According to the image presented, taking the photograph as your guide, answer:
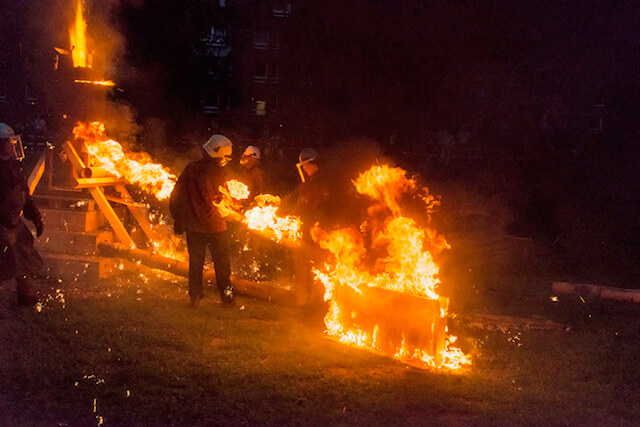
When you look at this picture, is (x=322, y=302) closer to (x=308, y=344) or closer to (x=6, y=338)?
(x=308, y=344)

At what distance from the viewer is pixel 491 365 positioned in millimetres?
6516

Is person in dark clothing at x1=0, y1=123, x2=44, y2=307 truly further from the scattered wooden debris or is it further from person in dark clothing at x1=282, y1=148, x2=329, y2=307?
the scattered wooden debris

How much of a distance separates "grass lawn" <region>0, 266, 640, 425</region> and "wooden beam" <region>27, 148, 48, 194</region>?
67.2 inches

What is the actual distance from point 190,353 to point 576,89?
30632mm

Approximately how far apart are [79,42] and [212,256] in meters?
4.07

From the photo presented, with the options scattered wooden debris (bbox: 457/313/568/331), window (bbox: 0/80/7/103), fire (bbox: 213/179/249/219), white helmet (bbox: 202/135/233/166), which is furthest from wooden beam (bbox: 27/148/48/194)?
window (bbox: 0/80/7/103)

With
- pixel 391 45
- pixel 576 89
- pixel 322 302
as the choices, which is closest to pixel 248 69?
pixel 391 45

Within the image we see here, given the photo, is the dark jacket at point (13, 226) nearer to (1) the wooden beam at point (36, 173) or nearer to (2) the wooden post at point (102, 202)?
(1) the wooden beam at point (36, 173)

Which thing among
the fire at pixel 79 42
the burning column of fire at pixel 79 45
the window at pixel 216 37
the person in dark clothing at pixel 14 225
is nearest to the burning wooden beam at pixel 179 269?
the person in dark clothing at pixel 14 225

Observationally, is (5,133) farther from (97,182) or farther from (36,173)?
(97,182)

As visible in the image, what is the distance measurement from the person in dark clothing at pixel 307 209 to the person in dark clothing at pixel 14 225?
3.46 meters

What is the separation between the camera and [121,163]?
1002cm

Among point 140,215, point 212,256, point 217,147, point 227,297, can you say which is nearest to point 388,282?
point 227,297

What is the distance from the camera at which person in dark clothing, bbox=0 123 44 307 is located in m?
7.49
